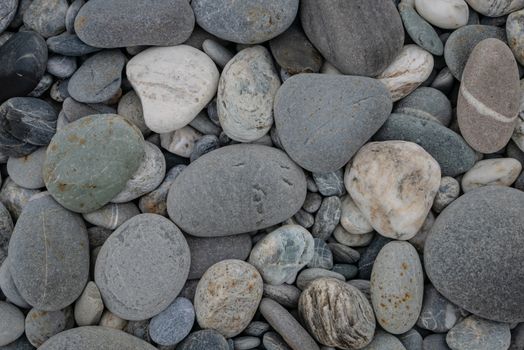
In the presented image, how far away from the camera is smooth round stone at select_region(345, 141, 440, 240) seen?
6.81 feet

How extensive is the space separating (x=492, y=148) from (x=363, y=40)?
2.38 feet

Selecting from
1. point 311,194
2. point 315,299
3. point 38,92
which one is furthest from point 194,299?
point 38,92

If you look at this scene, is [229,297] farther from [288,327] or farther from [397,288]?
[397,288]

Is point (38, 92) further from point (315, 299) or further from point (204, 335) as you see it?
point (315, 299)

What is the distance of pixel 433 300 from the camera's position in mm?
2127

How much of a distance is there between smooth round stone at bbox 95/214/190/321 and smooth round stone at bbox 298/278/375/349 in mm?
561

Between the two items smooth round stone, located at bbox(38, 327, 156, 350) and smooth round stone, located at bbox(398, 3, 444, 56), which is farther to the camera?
smooth round stone, located at bbox(398, 3, 444, 56)

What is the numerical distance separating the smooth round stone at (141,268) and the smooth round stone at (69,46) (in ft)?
2.49

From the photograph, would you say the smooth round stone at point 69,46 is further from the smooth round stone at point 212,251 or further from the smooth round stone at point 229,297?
the smooth round stone at point 229,297

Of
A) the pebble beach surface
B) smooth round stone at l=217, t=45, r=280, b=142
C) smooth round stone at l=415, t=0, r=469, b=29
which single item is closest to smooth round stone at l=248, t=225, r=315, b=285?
the pebble beach surface

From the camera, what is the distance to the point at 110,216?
2.17 metres

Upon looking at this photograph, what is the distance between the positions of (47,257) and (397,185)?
58.0 inches

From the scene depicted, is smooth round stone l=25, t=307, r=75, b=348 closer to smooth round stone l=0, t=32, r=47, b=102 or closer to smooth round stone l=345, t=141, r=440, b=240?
smooth round stone l=0, t=32, r=47, b=102

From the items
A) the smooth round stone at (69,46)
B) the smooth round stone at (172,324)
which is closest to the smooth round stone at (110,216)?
the smooth round stone at (172,324)
